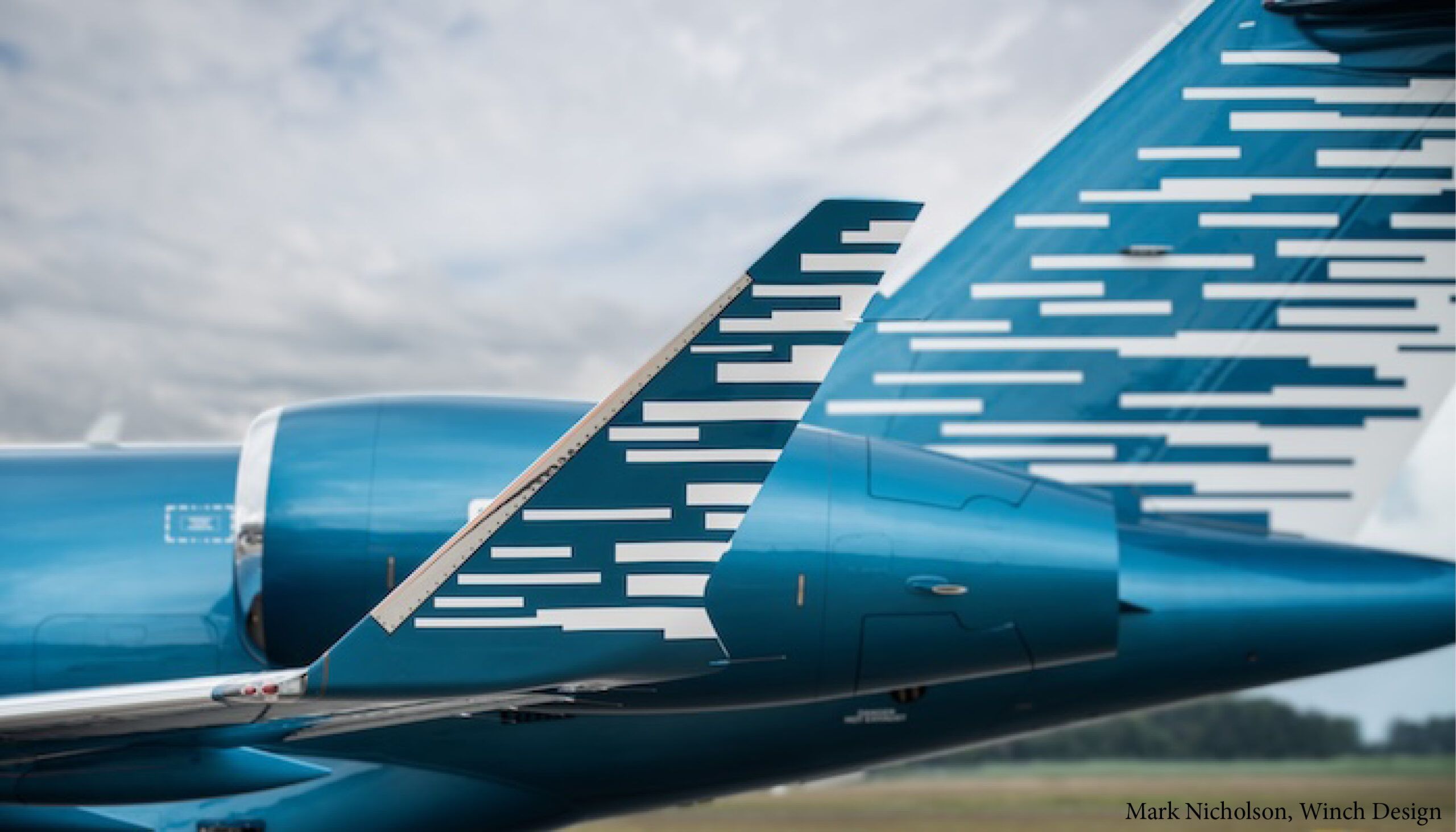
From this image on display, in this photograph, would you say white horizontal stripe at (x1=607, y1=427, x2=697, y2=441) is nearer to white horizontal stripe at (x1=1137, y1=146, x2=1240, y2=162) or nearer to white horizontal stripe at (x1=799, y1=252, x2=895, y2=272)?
white horizontal stripe at (x1=799, y1=252, x2=895, y2=272)

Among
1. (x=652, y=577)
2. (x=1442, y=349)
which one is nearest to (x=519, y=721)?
(x=652, y=577)

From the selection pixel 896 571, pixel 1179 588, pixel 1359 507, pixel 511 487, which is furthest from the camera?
pixel 1359 507

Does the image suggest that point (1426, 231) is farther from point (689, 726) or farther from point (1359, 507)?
point (689, 726)

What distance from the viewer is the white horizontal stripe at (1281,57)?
7.10 meters

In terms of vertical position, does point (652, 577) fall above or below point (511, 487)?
below

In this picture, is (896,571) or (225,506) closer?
(896,571)

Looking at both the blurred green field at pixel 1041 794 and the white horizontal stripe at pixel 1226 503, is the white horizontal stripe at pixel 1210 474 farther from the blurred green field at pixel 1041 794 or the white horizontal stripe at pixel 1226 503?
the blurred green field at pixel 1041 794

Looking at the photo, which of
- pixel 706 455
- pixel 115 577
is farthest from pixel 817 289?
pixel 115 577

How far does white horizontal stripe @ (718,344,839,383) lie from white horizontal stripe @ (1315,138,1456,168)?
3.98 meters

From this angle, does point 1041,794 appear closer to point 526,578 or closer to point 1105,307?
point 1105,307

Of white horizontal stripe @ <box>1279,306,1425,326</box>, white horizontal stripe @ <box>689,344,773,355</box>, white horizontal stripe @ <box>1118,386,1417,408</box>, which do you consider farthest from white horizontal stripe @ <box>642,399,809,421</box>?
white horizontal stripe @ <box>1279,306,1425,326</box>

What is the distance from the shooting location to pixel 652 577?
4551 mm

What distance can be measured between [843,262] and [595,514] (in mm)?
1133

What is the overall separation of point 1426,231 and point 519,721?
5.13 meters
